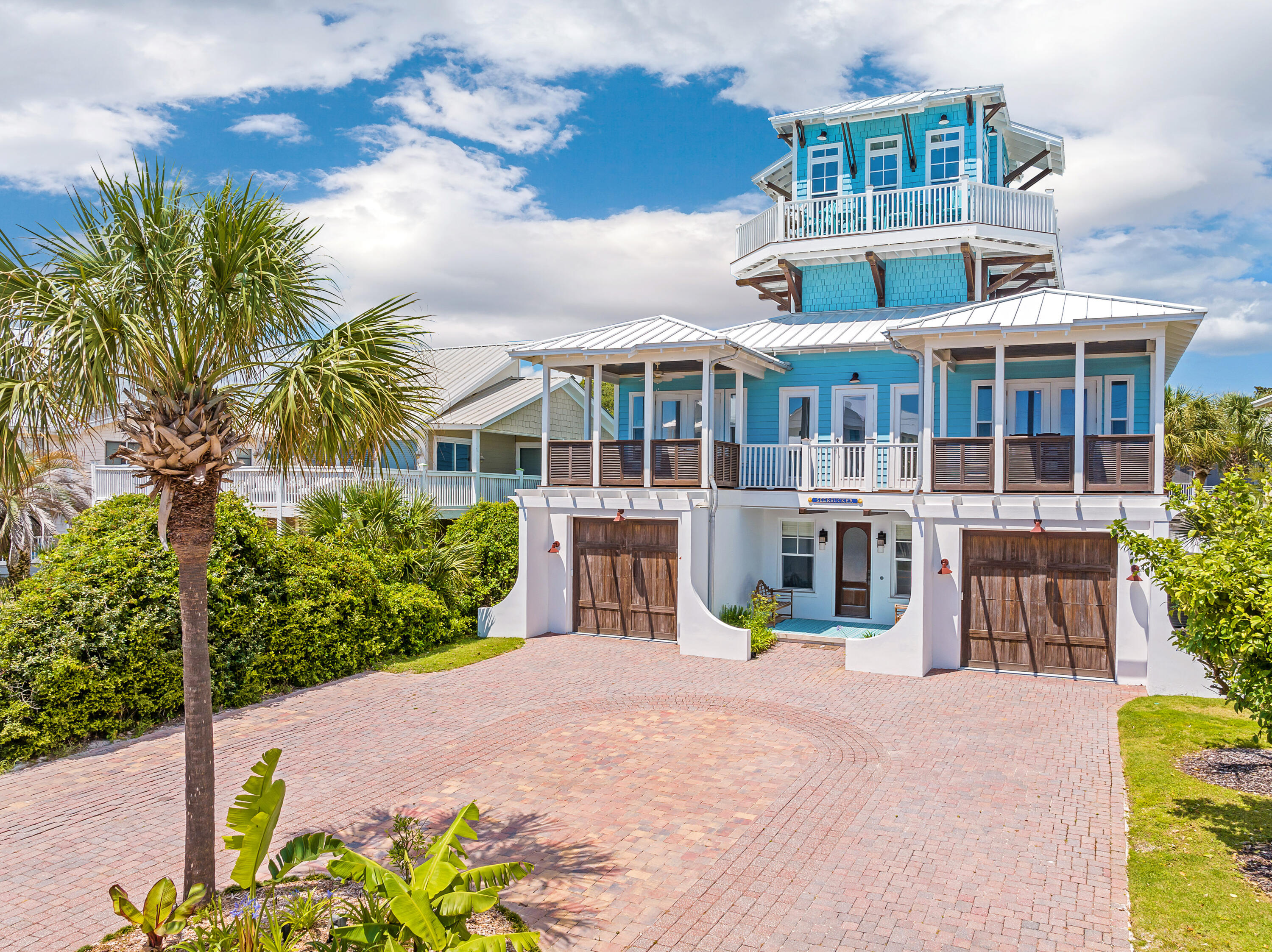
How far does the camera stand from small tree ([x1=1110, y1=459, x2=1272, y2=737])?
6.40m

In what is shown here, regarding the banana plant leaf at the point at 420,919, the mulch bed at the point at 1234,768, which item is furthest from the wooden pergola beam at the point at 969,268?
the banana plant leaf at the point at 420,919

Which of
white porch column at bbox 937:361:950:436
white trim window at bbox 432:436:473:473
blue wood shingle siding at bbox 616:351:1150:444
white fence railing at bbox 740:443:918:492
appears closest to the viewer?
white porch column at bbox 937:361:950:436

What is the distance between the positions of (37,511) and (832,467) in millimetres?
17949

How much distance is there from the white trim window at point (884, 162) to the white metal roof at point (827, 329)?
10.3ft

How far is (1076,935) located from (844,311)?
16.5 m

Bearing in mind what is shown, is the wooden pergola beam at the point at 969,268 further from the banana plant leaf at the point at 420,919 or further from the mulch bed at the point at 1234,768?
the banana plant leaf at the point at 420,919

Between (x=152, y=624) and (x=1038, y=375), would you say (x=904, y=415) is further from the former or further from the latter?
(x=152, y=624)

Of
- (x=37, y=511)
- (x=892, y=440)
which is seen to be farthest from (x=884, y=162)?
(x=37, y=511)

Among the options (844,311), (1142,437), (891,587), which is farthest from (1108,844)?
(844,311)

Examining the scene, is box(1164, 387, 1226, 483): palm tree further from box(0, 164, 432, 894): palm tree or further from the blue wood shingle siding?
box(0, 164, 432, 894): palm tree

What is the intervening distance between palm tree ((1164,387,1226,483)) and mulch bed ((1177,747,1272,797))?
17.1 m

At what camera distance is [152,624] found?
11.2m

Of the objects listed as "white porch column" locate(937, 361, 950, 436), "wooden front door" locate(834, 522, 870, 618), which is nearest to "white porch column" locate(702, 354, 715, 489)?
"wooden front door" locate(834, 522, 870, 618)

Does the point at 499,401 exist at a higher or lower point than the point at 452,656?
higher
